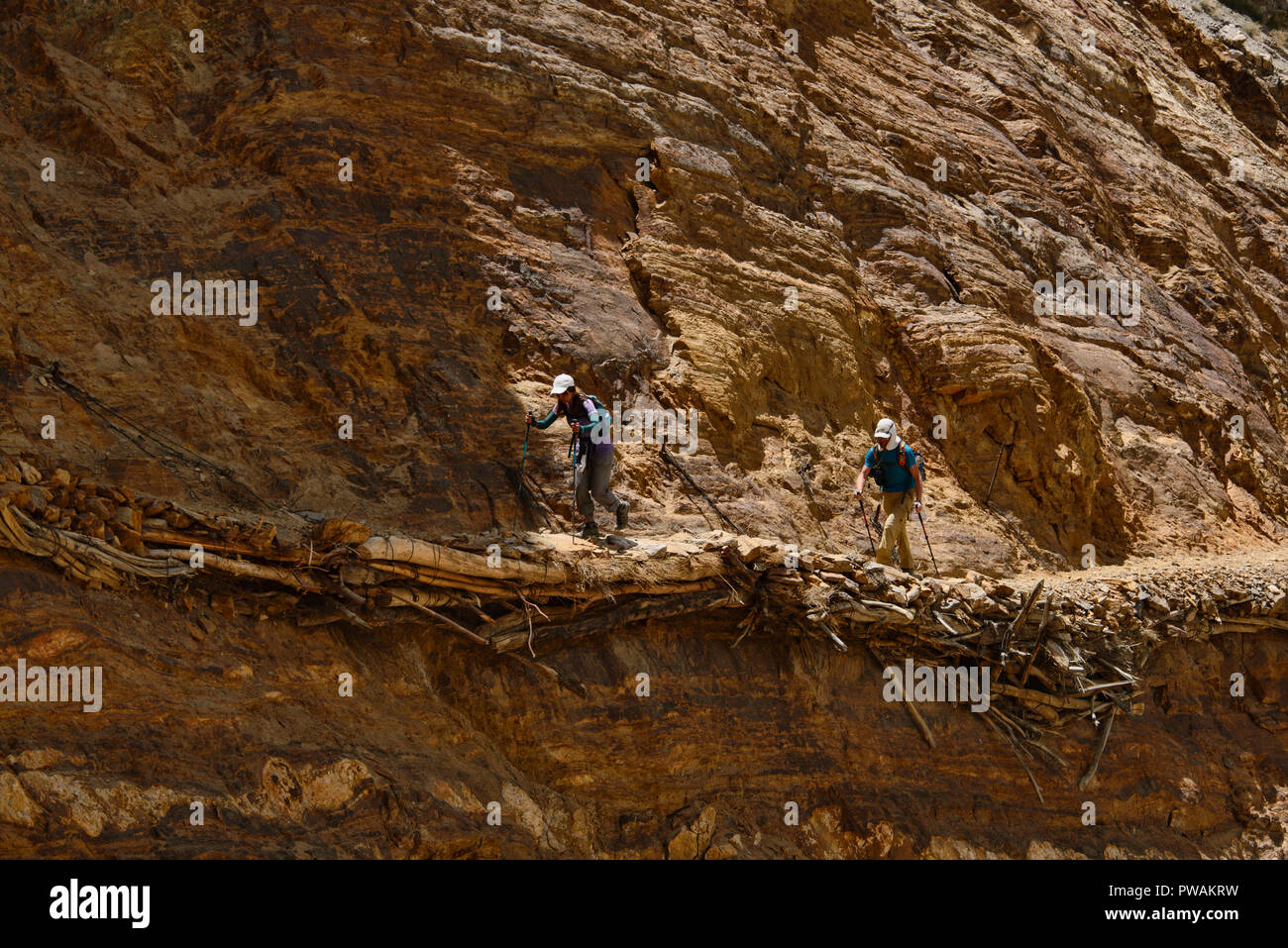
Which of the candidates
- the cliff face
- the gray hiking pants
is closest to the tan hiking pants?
the cliff face

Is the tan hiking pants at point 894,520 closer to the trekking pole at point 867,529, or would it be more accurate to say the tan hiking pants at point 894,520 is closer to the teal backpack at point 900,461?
the teal backpack at point 900,461

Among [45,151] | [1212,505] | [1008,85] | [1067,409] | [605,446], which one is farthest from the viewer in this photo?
[1008,85]

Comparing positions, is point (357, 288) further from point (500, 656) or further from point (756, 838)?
point (756, 838)

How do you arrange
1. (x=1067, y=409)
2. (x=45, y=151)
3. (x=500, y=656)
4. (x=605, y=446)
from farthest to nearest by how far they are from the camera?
(x=1067, y=409)
(x=45, y=151)
(x=605, y=446)
(x=500, y=656)

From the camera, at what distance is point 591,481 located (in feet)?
29.8

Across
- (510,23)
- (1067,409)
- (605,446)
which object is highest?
(510,23)

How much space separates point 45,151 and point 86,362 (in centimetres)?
242

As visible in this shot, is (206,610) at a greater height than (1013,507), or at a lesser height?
lesser

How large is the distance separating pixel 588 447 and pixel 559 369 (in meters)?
1.59

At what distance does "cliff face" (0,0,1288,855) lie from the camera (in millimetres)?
7012

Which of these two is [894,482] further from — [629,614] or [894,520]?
[629,614]

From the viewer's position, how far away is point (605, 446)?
896cm

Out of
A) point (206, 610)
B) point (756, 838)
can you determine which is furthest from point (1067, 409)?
point (206, 610)

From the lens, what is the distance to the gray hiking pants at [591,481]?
29.5ft
